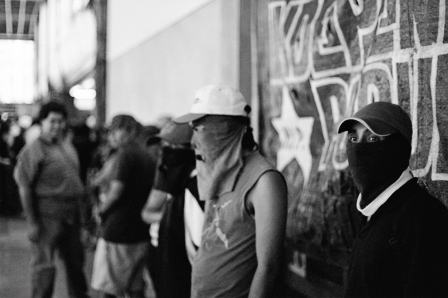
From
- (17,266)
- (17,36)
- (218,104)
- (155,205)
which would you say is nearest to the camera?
(218,104)

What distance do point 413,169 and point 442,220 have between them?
40.6 inches

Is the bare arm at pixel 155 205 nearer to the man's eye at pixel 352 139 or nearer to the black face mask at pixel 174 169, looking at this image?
the black face mask at pixel 174 169

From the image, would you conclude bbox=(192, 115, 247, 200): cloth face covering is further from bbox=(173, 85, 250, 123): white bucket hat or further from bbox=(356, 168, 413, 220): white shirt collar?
bbox=(356, 168, 413, 220): white shirt collar

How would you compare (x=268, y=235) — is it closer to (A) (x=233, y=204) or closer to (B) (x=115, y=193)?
(A) (x=233, y=204)

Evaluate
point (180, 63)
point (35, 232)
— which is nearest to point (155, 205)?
point (35, 232)

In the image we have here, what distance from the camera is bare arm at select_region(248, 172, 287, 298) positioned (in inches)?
117

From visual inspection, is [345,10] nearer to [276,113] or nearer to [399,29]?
[399,29]

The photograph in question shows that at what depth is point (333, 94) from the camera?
4020 mm

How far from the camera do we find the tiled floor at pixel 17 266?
7.64 meters

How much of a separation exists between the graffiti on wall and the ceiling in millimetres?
30153

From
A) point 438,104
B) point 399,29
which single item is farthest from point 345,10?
point 438,104

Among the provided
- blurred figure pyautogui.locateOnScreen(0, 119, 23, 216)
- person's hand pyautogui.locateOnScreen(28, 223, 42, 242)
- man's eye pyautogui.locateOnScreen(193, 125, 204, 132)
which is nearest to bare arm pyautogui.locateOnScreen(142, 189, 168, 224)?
man's eye pyautogui.locateOnScreen(193, 125, 204, 132)

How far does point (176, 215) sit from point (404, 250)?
1897mm

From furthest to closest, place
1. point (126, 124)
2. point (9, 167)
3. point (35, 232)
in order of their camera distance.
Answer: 1. point (9, 167)
2. point (35, 232)
3. point (126, 124)
